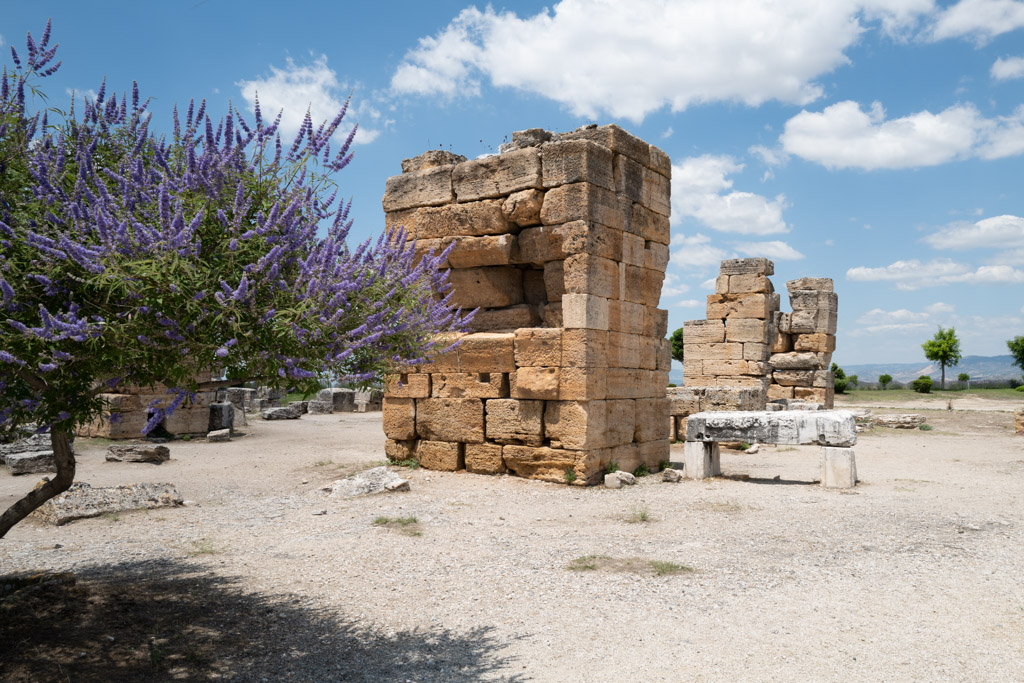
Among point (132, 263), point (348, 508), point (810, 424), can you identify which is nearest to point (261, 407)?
point (348, 508)

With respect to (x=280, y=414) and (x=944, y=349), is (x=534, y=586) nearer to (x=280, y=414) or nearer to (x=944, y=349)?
(x=280, y=414)

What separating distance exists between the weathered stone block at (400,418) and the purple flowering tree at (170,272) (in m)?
6.97

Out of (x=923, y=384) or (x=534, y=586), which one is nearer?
(x=534, y=586)

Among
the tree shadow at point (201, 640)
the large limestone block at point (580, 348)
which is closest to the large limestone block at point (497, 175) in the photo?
the large limestone block at point (580, 348)

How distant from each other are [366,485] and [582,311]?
143 inches

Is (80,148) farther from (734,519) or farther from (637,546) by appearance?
(734,519)

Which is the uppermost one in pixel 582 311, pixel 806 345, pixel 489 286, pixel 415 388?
pixel 489 286

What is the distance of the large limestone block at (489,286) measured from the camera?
432 inches

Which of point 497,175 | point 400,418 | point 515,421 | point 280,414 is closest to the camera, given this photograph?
point 515,421

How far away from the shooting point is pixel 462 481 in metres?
10.1

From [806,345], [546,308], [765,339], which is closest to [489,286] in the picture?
[546,308]

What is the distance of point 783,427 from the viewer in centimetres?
1028

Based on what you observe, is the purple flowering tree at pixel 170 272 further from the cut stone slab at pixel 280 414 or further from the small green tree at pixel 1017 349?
the small green tree at pixel 1017 349

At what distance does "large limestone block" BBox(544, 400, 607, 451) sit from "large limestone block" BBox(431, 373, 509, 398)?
78 cm
